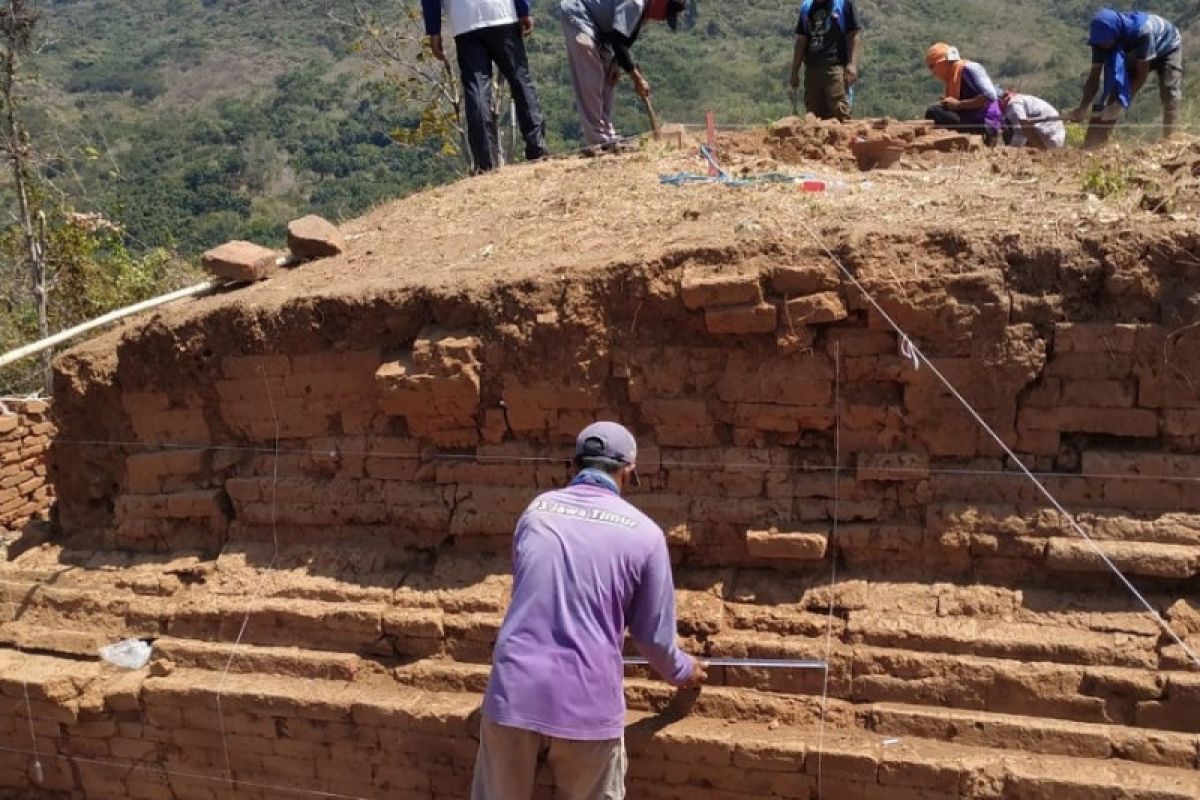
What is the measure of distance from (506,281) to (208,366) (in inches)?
66.7

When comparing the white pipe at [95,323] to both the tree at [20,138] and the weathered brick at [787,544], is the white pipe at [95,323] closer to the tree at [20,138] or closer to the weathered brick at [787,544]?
the weathered brick at [787,544]

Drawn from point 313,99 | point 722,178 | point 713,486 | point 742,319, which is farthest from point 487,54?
point 313,99

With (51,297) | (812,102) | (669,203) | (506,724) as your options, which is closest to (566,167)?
(669,203)

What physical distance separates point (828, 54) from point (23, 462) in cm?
699

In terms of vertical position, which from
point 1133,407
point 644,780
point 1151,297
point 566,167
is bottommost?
point 644,780

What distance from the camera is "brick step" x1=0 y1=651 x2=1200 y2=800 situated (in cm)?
341

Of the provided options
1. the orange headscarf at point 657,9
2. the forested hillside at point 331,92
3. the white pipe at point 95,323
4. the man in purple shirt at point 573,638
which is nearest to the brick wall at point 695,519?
the white pipe at point 95,323

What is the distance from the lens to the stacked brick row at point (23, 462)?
26.8ft

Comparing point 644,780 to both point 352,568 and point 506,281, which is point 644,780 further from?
point 506,281

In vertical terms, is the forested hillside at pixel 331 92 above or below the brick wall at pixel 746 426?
above

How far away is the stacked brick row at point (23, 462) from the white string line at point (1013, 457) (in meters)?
6.60

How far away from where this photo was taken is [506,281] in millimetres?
4551

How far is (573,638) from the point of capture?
3.16 m

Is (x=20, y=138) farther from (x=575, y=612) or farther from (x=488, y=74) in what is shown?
(x=575, y=612)
